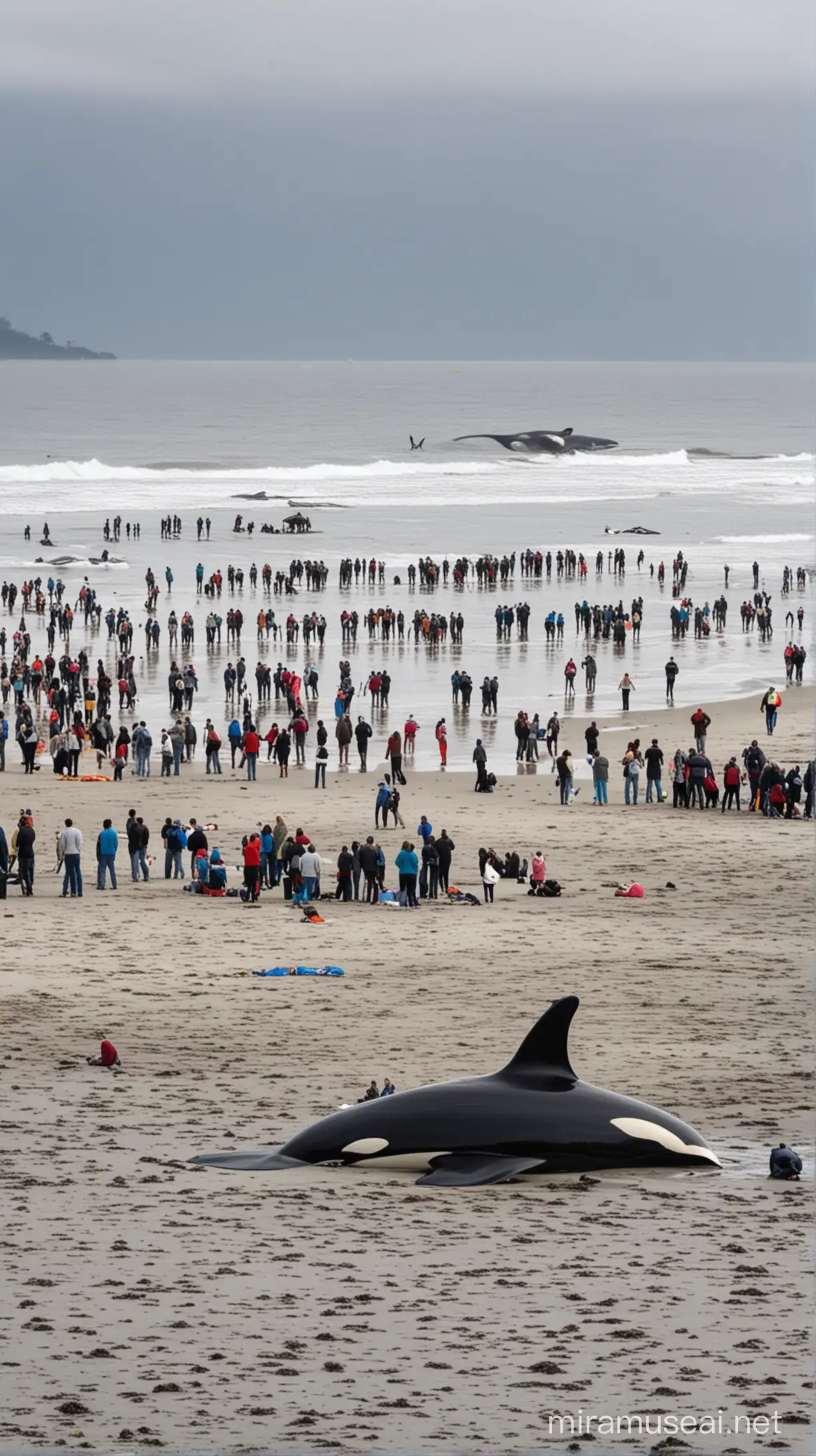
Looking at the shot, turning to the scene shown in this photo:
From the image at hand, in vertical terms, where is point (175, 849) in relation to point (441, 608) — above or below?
below

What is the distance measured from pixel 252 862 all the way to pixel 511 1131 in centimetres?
1337

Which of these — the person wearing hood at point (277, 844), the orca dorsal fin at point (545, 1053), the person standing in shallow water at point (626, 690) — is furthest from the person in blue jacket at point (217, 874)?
the person standing in shallow water at point (626, 690)

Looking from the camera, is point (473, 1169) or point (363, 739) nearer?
point (473, 1169)

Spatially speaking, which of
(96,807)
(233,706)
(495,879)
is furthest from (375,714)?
(495,879)

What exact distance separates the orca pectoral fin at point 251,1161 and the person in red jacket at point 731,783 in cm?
2162

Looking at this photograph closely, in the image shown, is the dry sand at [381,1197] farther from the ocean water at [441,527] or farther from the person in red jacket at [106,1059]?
the ocean water at [441,527]

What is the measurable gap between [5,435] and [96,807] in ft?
522

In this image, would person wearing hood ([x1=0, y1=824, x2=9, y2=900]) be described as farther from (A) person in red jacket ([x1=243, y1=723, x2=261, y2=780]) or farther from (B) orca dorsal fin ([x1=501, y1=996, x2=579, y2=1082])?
(B) orca dorsal fin ([x1=501, y1=996, x2=579, y2=1082])

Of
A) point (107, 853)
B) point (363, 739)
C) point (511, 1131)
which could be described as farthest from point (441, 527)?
point (511, 1131)

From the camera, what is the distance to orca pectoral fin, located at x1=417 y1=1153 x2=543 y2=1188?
13.4 metres

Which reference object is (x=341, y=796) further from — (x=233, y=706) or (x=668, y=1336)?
(x=668, y=1336)

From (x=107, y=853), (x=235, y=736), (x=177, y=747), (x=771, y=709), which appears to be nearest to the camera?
(x=107, y=853)

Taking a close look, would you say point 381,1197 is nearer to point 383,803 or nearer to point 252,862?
point 252,862

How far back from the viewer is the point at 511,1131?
13.7 metres
